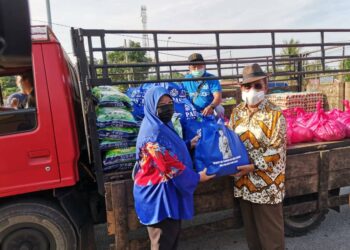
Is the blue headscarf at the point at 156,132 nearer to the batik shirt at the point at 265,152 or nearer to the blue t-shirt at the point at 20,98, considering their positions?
the batik shirt at the point at 265,152

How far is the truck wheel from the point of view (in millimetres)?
3410

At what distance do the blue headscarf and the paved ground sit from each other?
1470mm

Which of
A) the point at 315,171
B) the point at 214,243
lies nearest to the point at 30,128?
the point at 214,243

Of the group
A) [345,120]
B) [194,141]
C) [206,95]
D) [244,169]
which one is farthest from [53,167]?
[345,120]

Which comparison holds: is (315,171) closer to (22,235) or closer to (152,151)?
(152,151)

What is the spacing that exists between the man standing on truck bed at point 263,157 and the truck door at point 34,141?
151 centimetres

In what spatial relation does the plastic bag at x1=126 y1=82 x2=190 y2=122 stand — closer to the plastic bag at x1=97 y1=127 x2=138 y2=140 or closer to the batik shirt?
the plastic bag at x1=97 y1=127 x2=138 y2=140

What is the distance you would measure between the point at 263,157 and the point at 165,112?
932 mm

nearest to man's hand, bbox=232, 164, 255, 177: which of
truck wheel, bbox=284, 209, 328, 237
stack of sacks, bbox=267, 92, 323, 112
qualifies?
truck wheel, bbox=284, 209, 328, 237

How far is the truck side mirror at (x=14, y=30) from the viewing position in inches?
39.3

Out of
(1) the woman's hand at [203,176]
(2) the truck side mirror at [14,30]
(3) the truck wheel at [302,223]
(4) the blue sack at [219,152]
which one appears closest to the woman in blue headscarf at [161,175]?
(1) the woman's hand at [203,176]

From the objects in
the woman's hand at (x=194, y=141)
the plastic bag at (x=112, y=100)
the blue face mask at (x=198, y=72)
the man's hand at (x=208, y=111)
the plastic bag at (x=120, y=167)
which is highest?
the blue face mask at (x=198, y=72)

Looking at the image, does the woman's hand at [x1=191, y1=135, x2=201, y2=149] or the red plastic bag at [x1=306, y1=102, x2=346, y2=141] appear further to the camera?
the red plastic bag at [x1=306, y1=102, x2=346, y2=141]

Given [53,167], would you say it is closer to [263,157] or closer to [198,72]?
[263,157]
